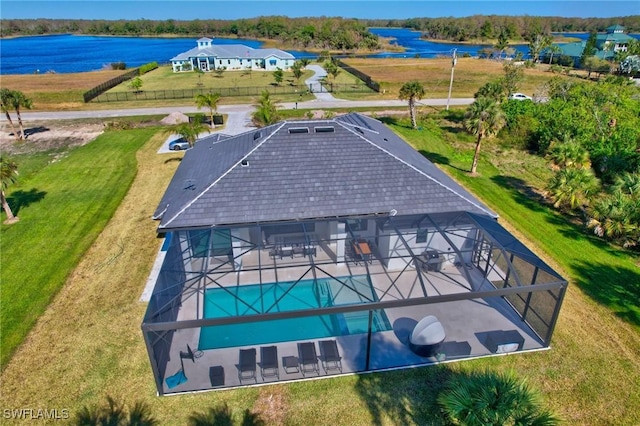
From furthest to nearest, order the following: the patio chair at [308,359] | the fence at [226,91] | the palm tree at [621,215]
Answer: the fence at [226,91] < the palm tree at [621,215] < the patio chair at [308,359]

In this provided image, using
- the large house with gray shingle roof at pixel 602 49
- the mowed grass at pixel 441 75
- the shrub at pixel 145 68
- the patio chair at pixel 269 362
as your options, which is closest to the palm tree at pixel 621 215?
the patio chair at pixel 269 362

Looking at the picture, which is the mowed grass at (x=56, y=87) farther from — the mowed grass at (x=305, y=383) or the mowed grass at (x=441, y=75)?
the mowed grass at (x=441, y=75)

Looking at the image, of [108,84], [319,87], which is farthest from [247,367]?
[108,84]

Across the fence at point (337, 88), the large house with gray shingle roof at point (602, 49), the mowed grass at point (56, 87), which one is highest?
the large house with gray shingle roof at point (602, 49)

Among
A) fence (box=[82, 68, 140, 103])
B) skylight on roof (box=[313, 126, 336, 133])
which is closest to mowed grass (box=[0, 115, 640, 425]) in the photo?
skylight on roof (box=[313, 126, 336, 133])

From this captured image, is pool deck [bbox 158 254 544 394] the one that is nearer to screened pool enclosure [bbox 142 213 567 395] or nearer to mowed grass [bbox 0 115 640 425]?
screened pool enclosure [bbox 142 213 567 395]

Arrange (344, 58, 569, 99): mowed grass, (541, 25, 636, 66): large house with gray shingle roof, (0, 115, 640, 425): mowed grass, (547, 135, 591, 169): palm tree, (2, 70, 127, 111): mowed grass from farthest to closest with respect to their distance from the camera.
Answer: (541, 25, 636, 66): large house with gray shingle roof, (344, 58, 569, 99): mowed grass, (2, 70, 127, 111): mowed grass, (547, 135, 591, 169): palm tree, (0, 115, 640, 425): mowed grass
